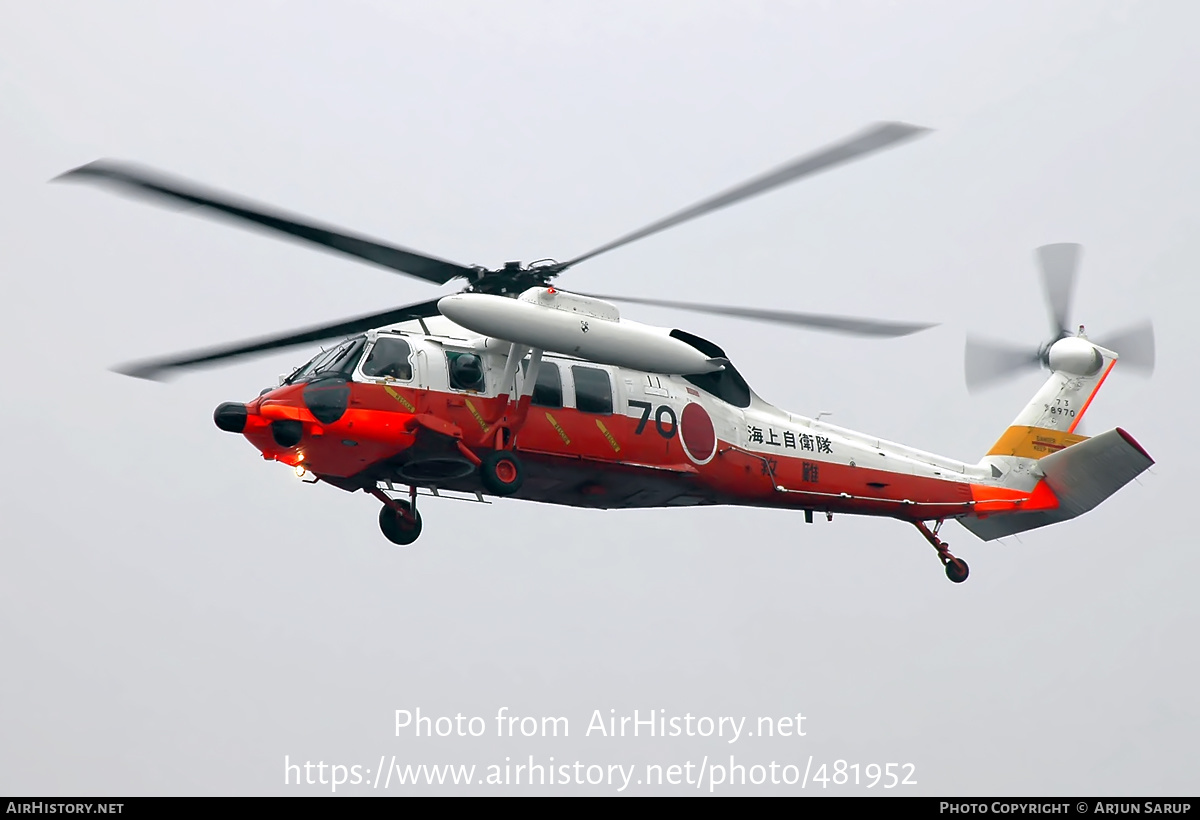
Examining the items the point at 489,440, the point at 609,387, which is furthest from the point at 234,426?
the point at 609,387

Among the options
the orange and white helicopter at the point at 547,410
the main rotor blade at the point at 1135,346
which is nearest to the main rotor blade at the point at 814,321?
the orange and white helicopter at the point at 547,410

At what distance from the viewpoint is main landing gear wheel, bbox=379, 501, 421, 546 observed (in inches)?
799

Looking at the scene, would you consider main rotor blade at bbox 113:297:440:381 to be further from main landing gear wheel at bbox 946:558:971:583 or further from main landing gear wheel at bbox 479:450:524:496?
main landing gear wheel at bbox 946:558:971:583

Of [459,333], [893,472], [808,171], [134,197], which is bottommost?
[893,472]

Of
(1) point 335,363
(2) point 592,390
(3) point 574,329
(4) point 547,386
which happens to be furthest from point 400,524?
(3) point 574,329

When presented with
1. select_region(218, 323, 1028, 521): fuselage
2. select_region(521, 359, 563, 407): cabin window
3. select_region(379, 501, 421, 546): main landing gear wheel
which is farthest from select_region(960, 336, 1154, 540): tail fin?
select_region(379, 501, 421, 546): main landing gear wheel

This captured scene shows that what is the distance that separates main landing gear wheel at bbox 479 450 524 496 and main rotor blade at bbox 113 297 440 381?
6.80 feet

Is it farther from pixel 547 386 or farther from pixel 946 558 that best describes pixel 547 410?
pixel 946 558

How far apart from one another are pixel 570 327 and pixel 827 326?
3.39 m

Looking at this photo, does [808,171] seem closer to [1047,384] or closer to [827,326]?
[827,326]

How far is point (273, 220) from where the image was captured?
54.5 feet
